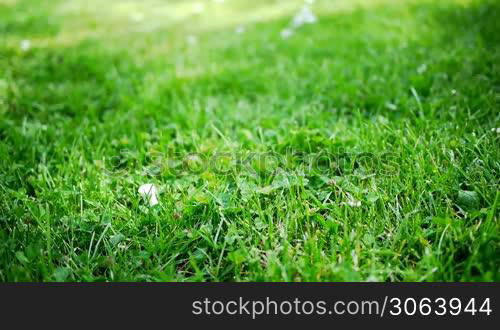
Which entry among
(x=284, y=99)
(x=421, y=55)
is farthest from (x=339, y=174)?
(x=421, y=55)

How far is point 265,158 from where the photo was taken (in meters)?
2.08

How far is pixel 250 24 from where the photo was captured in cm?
500

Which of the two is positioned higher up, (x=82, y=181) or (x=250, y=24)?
(x=250, y=24)

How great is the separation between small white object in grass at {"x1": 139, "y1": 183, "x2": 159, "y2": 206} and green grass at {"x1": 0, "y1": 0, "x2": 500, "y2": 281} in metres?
0.04

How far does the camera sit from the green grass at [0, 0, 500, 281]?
1457 millimetres

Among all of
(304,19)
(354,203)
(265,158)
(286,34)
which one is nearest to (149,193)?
(265,158)

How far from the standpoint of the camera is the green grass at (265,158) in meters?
1.46

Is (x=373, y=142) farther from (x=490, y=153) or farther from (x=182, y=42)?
(x=182, y=42)

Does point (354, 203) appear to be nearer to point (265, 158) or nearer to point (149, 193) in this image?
point (265, 158)

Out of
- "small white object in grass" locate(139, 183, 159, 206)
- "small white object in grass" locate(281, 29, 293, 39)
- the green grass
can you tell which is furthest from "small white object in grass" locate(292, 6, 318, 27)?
"small white object in grass" locate(139, 183, 159, 206)

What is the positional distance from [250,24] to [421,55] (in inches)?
97.5

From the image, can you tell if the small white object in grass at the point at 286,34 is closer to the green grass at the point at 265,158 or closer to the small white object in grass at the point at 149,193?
the green grass at the point at 265,158

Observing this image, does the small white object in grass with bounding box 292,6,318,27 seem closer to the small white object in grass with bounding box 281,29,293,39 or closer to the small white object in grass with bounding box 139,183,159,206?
the small white object in grass with bounding box 281,29,293,39

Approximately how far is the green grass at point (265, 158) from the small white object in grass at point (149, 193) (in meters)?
0.04
